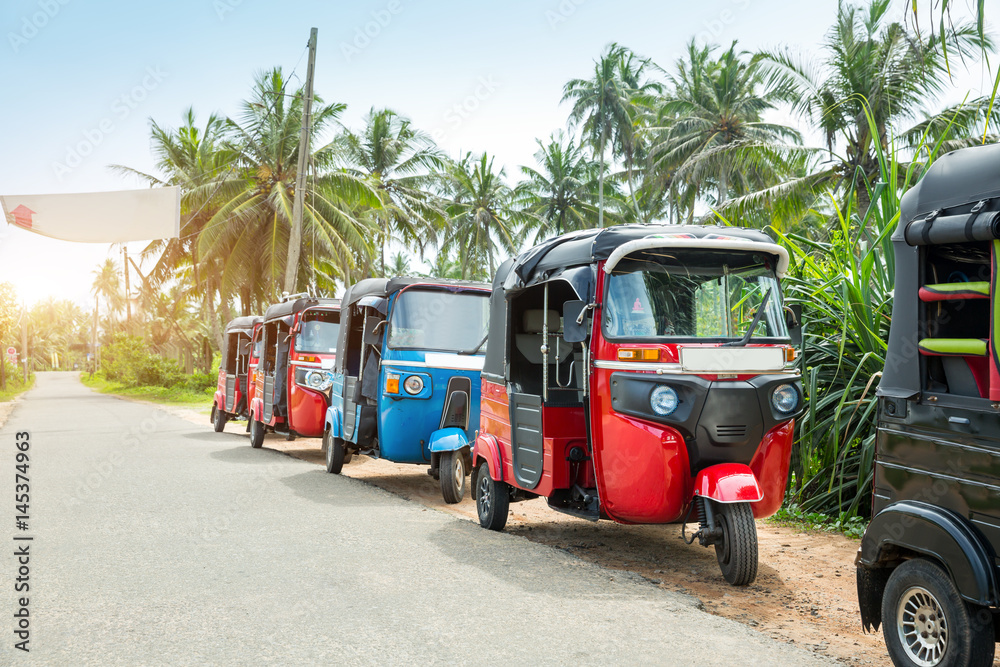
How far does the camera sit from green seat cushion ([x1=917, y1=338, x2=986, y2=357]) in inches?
138

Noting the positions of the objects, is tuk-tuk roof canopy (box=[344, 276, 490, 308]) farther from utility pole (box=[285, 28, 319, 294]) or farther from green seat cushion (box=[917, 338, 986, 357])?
utility pole (box=[285, 28, 319, 294])

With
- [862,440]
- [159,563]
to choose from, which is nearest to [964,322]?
[862,440]

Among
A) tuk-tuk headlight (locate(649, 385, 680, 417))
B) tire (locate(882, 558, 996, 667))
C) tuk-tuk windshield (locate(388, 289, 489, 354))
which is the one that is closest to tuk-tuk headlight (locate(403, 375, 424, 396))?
tuk-tuk windshield (locate(388, 289, 489, 354))

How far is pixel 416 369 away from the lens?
10.1 metres

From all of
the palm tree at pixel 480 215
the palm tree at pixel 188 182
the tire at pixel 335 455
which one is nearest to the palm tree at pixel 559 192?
the palm tree at pixel 480 215

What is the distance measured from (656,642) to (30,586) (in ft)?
13.2

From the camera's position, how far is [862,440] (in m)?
7.69

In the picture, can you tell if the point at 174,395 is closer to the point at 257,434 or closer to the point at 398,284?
the point at 257,434

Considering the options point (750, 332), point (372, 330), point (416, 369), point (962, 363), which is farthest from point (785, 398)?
point (372, 330)

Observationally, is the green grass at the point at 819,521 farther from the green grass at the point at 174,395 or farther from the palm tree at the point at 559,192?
the palm tree at the point at 559,192

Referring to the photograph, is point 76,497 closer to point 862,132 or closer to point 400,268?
point 862,132

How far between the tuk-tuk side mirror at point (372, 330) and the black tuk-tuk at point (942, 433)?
7.20 metres

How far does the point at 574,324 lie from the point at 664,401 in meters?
0.88

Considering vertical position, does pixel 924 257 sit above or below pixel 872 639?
above
